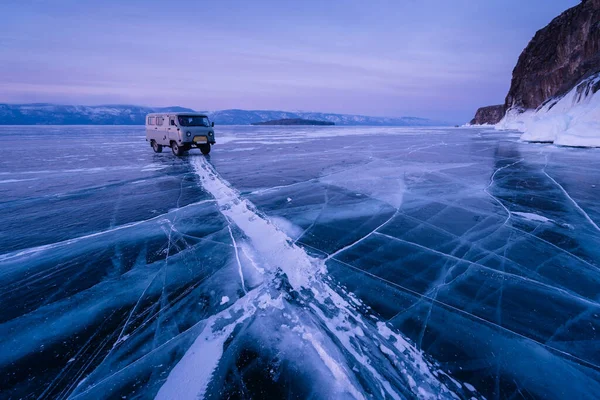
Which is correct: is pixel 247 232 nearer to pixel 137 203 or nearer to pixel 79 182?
pixel 137 203

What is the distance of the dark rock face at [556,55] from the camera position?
123 feet

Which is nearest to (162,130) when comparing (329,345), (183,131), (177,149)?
(177,149)

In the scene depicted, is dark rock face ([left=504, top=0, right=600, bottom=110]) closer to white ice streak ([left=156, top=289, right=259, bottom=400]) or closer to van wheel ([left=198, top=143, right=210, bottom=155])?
van wheel ([left=198, top=143, right=210, bottom=155])

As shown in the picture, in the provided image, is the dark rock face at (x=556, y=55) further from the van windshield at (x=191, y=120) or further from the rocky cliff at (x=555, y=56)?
the van windshield at (x=191, y=120)

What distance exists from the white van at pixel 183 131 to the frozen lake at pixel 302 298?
302 inches

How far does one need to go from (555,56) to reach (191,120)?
63.2 meters

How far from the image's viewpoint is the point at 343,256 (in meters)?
3.71

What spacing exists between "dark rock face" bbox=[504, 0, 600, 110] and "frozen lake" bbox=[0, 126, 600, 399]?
39224 millimetres

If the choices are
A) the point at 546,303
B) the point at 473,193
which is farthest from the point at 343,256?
the point at 473,193

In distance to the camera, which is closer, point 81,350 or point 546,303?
point 81,350

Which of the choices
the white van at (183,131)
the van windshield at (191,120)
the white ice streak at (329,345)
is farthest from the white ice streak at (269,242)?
the van windshield at (191,120)

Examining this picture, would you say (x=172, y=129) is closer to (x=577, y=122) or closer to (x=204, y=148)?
(x=204, y=148)

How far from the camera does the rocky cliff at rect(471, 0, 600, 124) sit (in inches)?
1469

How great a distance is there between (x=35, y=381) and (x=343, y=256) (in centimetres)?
308
